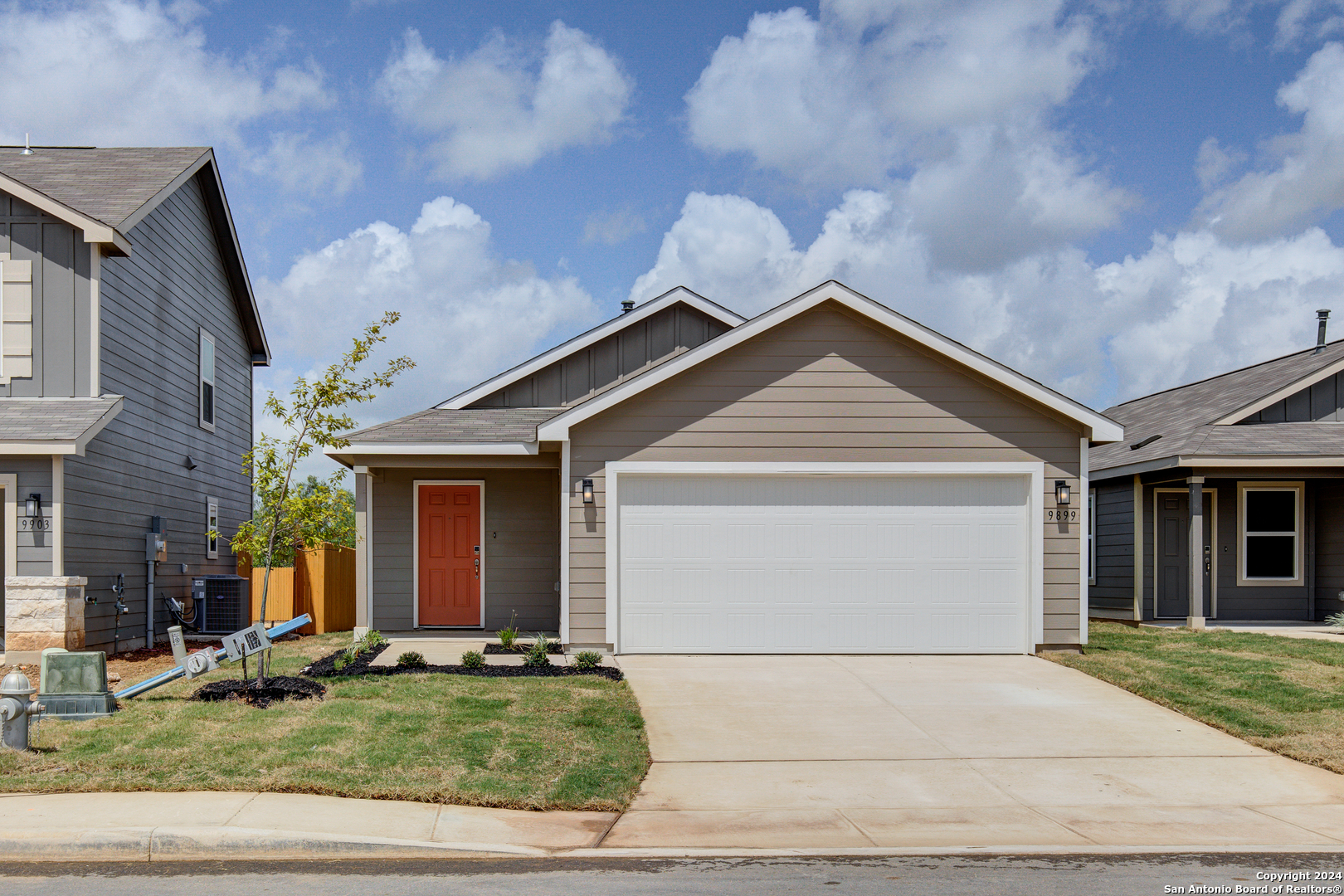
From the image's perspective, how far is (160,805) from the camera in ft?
21.6

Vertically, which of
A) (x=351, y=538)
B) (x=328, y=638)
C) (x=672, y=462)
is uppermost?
(x=672, y=462)

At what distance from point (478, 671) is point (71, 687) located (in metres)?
3.87

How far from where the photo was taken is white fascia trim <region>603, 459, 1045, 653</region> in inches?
501

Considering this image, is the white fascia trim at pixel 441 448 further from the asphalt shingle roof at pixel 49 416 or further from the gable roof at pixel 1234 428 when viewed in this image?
the gable roof at pixel 1234 428

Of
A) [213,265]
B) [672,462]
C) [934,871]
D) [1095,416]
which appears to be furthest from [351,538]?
[934,871]

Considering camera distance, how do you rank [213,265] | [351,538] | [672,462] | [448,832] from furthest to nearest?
[351,538] < [213,265] < [672,462] < [448,832]

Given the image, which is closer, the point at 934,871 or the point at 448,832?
the point at 934,871

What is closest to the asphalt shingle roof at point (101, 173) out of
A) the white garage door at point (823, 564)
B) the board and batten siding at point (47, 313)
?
the board and batten siding at point (47, 313)

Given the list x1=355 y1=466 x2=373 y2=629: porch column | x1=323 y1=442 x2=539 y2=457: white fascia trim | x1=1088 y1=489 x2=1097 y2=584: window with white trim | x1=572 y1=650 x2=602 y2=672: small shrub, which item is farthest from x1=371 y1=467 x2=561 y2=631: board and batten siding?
x1=1088 y1=489 x2=1097 y2=584: window with white trim

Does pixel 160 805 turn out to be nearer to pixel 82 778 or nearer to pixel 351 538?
pixel 82 778

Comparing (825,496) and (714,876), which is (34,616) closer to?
(825,496)

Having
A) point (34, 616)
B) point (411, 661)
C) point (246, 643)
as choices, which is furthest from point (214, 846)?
point (34, 616)

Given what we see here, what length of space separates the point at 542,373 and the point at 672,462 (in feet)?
15.8

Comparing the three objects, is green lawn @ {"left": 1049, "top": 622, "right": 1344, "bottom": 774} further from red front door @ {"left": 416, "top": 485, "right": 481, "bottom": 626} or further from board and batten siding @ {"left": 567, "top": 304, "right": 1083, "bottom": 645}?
red front door @ {"left": 416, "top": 485, "right": 481, "bottom": 626}
